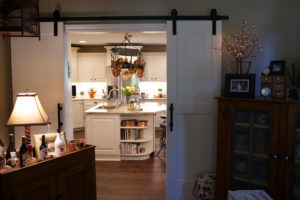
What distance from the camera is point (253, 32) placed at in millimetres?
2949

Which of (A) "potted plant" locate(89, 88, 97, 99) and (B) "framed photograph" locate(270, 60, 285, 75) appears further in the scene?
(A) "potted plant" locate(89, 88, 97, 99)

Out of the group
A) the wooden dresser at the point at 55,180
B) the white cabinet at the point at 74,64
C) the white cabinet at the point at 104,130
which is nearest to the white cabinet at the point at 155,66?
the white cabinet at the point at 74,64

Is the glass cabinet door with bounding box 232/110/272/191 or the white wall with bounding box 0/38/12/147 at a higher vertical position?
the white wall with bounding box 0/38/12/147

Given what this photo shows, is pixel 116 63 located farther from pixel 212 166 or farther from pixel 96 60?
pixel 96 60

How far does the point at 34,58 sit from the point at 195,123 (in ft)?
6.94

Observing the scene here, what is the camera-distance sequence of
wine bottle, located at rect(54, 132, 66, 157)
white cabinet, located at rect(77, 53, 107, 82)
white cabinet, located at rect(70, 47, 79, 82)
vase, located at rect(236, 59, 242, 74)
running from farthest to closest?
white cabinet, located at rect(77, 53, 107, 82), white cabinet, located at rect(70, 47, 79, 82), vase, located at rect(236, 59, 242, 74), wine bottle, located at rect(54, 132, 66, 157)

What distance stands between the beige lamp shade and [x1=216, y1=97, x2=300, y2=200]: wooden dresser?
181cm

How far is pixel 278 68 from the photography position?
2.52m

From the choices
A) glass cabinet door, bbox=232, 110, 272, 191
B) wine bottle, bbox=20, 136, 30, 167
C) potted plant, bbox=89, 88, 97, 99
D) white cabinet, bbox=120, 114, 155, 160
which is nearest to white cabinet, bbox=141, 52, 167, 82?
potted plant, bbox=89, 88, 97, 99

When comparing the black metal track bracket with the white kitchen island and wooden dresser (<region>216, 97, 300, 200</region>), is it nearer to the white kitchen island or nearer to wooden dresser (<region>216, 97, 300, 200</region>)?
wooden dresser (<region>216, 97, 300, 200</region>)

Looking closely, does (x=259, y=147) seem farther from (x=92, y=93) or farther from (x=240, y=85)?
(x=92, y=93)

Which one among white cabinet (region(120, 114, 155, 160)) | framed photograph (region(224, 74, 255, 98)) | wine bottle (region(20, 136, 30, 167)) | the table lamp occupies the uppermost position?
framed photograph (region(224, 74, 255, 98))

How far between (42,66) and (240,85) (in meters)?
2.31

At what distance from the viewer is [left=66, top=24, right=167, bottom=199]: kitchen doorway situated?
10.2ft
